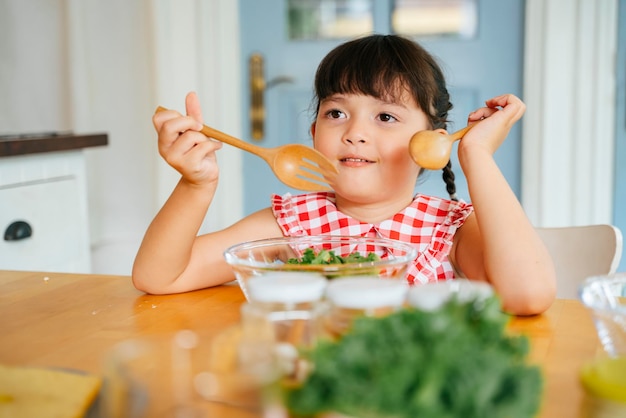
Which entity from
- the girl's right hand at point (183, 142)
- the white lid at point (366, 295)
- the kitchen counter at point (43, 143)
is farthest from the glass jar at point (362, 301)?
the kitchen counter at point (43, 143)

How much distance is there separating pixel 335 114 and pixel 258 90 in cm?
152

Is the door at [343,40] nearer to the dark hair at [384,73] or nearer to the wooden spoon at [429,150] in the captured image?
the dark hair at [384,73]

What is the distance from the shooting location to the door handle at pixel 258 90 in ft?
8.97

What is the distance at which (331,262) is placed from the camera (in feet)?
2.75

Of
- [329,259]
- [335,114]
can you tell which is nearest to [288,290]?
[329,259]

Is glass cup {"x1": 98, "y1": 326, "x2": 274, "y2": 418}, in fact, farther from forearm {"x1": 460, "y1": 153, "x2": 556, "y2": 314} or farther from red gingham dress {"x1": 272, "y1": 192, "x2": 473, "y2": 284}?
red gingham dress {"x1": 272, "y1": 192, "x2": 473, "y2": 284}

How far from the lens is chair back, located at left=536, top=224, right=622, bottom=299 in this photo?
126 centimetres

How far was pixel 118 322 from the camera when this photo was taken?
885 mm

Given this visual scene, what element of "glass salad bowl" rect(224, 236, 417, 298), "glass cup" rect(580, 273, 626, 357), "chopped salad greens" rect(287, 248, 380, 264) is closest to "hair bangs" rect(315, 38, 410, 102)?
"glass salad bowl" rect(224, 236, 417, 298)

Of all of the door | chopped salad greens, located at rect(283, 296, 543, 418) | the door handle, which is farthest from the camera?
the door handle

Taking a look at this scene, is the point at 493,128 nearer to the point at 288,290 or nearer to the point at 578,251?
the point at 578,251

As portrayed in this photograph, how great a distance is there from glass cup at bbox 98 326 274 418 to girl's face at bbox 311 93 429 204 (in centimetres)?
71

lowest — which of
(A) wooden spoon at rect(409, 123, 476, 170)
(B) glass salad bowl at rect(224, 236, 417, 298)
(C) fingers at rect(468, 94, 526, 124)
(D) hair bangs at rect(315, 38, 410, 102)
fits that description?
(B) glass salad bowl at rect(224, 236, 417, 298)

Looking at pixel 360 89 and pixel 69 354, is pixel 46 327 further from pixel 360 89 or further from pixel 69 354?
pixel 360 89
